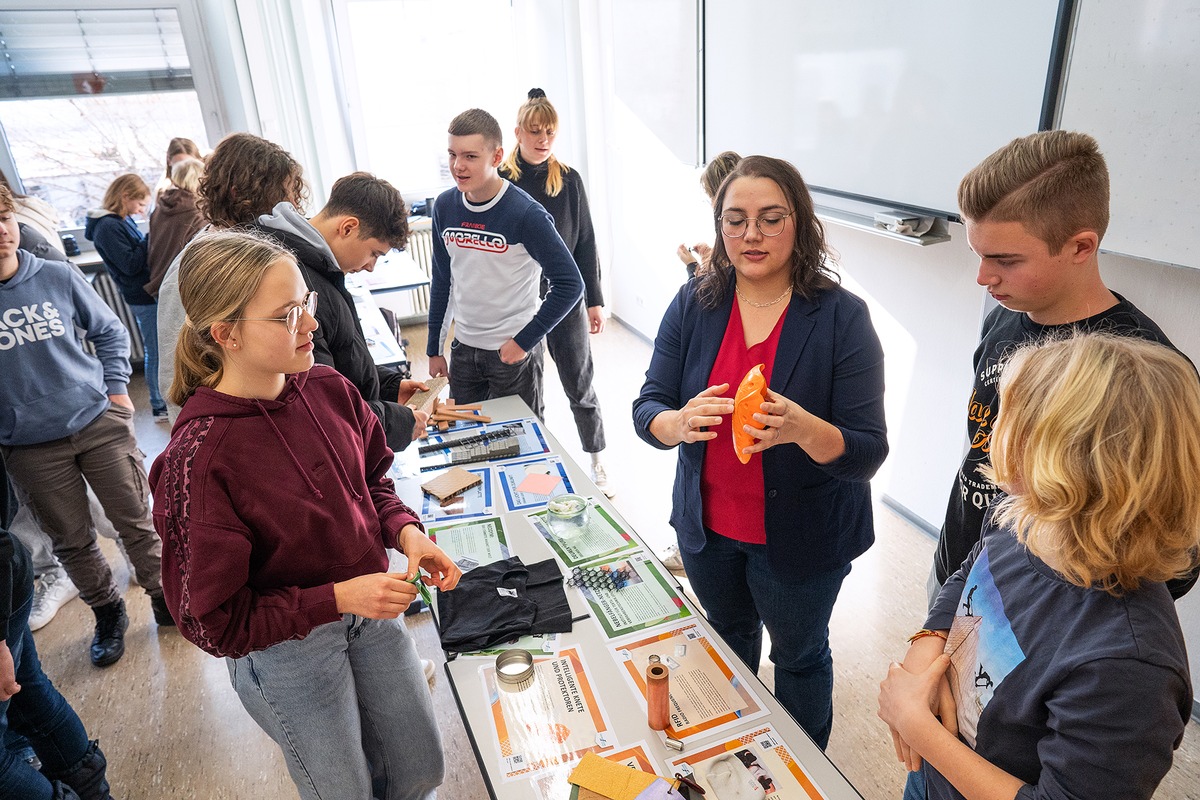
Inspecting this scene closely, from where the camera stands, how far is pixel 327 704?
1.36 metres

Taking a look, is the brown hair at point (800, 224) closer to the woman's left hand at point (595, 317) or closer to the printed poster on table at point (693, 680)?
the printed poster on table at point (693, 680)

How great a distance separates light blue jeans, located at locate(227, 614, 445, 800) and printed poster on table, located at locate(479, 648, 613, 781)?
9.2 inches

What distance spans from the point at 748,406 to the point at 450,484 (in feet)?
3.31

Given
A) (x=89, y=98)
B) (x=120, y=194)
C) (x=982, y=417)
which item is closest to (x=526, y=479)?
(x=982, y=417)

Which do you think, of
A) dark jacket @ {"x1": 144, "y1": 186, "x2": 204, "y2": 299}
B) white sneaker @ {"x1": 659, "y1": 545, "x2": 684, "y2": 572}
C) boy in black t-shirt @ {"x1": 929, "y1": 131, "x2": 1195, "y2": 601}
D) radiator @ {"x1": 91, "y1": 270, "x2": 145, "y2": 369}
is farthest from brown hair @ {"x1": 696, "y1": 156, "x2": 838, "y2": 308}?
radiator @ {"x1": 91, "y1": 270, "x2": 145, "y2": 369}

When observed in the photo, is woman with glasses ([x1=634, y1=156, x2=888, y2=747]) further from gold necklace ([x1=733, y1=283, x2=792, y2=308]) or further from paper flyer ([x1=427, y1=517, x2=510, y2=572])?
paper flyer ([x1=427, y1=517, x2=510, y2=572])

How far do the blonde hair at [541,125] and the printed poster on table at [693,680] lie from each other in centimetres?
235

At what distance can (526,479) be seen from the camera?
2.05 metres

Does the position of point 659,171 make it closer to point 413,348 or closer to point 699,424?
point 413,348

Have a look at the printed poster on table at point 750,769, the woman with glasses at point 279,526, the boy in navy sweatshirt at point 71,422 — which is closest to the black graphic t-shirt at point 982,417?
the printed poster on table at point 750,769

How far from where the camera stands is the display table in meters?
1.18

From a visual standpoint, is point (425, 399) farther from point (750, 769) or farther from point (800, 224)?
point (750, 769)

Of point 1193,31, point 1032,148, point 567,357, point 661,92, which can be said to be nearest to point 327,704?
point 1032,148

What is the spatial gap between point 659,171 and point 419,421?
3.22 meters
